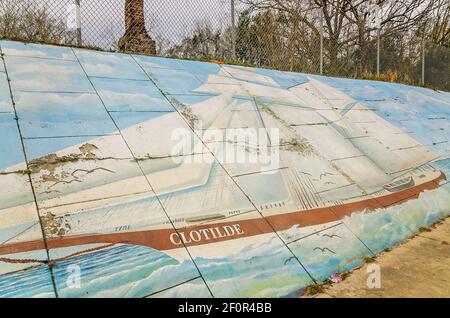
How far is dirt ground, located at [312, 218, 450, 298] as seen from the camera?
9.64 ft

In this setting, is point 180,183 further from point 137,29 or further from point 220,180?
point 137,29

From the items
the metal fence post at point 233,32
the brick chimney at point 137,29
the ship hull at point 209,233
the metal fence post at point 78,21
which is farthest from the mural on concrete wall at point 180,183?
the metal fence post at point 233,32

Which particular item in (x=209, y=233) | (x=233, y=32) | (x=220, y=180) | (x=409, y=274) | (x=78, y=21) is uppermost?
(x=233, y=32)

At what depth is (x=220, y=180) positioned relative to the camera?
3887 millimetres

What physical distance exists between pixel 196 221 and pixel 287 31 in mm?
10058

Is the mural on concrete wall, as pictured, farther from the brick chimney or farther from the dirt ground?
the brick chimney

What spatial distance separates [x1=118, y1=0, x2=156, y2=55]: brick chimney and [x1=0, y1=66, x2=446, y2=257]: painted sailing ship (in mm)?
1986

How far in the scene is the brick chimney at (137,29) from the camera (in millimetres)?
7240

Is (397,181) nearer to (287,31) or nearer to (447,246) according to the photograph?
(447,246)

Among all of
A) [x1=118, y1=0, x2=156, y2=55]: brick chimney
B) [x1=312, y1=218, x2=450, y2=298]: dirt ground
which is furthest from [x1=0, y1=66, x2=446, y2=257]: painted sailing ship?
[x1=118, y1=0, x2=156, y2=55]: brick chimney

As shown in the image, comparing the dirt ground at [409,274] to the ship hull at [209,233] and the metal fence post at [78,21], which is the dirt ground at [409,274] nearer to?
the ship hull at [209,233]

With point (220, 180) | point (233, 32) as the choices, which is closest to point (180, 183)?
point (220, 180)

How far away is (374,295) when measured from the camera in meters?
2.88

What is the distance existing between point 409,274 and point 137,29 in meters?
6.85
